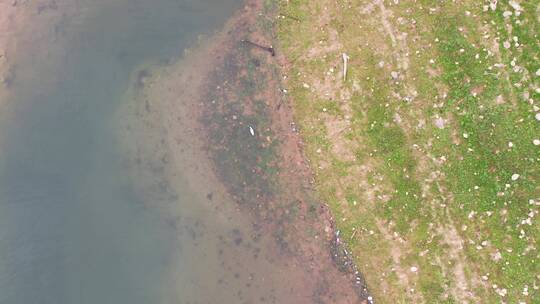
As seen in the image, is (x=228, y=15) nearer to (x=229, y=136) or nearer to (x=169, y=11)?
(x=169, y=11)

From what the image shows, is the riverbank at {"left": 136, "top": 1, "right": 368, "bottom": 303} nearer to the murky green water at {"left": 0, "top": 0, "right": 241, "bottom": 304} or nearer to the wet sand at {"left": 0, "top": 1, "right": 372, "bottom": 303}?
the wet sand at {"left": 0, "top": 1, "right": 372, "bottom": 303}

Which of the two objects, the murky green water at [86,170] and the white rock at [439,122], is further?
the murky green water at [86,170]

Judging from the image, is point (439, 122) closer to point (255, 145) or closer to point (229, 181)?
point (255, 145)

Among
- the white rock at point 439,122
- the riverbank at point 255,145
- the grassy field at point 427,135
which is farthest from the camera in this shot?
the riverbank at point 255,145

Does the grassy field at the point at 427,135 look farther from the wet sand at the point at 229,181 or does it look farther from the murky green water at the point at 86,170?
the murky green water at the point at 86,170

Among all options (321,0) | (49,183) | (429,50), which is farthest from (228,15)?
(49,183)

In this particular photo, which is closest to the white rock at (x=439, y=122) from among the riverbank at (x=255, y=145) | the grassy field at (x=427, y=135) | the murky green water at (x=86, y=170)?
the grassy field at (x=427, y=135)

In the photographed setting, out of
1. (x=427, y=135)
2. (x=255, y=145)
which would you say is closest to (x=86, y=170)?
(x=255, y=145)
